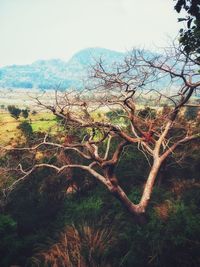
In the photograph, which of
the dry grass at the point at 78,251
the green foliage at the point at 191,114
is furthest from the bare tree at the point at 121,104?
the green foliage at the point at 191,114

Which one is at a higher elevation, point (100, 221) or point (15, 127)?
point (100, 221)

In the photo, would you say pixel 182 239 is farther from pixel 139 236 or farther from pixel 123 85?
pixel 123 85

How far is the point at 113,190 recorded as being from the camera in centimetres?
1060

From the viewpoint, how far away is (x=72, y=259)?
8383 millimetres

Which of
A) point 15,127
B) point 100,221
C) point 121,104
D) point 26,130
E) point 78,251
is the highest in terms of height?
point 121,104

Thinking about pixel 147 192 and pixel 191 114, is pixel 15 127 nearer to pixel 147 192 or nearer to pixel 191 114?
pixel 191 114

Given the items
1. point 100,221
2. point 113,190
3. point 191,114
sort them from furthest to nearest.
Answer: point 191,114 < point 113,190 < point 100,221

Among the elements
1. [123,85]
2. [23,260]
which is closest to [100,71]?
[123,85]

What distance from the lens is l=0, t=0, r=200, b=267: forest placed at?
8.44 m

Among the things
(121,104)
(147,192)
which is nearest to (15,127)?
(121,104)

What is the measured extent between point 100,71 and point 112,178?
13.6 ft

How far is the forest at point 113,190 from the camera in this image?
27.7 feet

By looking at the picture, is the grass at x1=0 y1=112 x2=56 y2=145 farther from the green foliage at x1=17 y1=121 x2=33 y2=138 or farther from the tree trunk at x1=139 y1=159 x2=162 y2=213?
the tree trunk at x1=139 y1=159 x2=162 y2=213

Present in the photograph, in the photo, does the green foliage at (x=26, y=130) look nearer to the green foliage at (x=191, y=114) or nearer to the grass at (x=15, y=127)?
the grass at (x=15, y=127)
